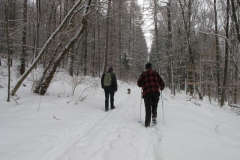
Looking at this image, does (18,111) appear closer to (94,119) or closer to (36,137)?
(36,137)

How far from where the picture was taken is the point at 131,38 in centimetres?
2939

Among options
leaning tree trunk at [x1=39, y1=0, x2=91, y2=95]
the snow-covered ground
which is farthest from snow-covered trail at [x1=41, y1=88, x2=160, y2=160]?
leaning tree trunk at [x1=39, y1=0, x2=91, y2=95]

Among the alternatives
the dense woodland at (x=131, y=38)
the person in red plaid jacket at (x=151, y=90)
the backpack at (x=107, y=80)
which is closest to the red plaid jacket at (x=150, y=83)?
the person in red plaid jacket at (x=151, y=90)

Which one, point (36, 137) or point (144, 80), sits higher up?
point (144, 80)

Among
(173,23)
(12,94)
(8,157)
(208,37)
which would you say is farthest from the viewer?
(208,37)

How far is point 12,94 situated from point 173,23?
1520 centimetres

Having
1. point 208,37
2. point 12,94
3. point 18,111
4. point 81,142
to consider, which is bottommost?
point 81,142

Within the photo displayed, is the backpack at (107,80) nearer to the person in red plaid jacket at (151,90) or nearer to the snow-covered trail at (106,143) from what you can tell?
the person in red plaid jacket at (151,90)

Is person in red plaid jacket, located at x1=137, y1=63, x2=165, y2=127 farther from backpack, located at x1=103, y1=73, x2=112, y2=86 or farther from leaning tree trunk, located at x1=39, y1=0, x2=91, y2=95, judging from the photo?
leaning tree trunk, located at x1=39, y1=0, x2=91, y2=95

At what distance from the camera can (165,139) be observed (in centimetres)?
367

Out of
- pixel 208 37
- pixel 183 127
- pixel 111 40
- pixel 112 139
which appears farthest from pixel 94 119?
pixel 111 40

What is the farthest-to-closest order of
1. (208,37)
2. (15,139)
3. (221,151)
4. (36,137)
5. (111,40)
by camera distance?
(111,40), (208,37), (36,137), (15,139), (221,151)

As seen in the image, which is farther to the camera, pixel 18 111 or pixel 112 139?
pixel 18 111

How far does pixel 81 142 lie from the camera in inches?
137
